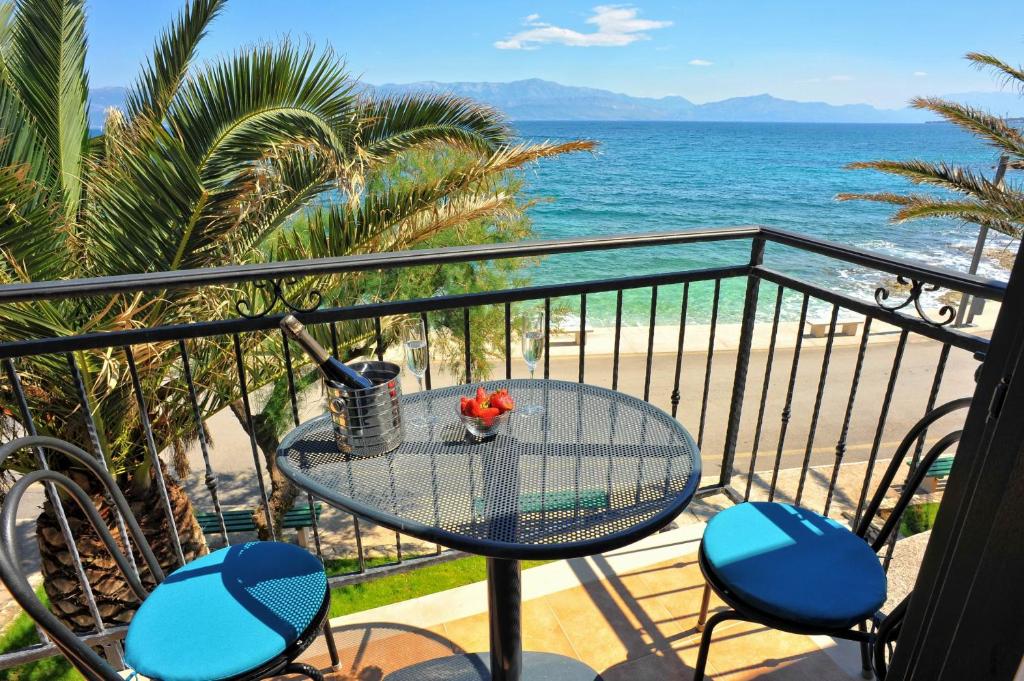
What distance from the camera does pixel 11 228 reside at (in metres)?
2.61

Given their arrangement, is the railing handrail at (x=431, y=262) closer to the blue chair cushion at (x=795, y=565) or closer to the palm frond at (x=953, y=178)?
the blue chair cushion at (x=795, y=565)

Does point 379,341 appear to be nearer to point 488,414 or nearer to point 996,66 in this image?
point 488,414

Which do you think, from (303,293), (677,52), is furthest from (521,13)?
(303,293)

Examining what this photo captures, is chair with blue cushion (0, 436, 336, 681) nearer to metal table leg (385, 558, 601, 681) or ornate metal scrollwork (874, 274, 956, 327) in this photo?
metal table leg (385, 558, 601, 681)

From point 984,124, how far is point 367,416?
8.06 metres

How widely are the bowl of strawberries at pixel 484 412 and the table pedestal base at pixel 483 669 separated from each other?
0.86 metres

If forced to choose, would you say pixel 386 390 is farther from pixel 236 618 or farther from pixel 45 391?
pixel 45 391

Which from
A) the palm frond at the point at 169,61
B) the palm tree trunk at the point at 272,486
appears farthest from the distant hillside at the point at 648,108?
the palm frond at the point at 169,61

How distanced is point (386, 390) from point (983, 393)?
109 cm

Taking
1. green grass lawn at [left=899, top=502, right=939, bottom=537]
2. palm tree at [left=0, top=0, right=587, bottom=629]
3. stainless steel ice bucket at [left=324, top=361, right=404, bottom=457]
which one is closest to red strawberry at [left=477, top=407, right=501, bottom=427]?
stainless steel ice bucket at [left=324, top=361, right=404, bottom=457]

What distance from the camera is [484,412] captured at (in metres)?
1.36

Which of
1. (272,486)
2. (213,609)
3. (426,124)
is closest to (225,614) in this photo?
(213,609)

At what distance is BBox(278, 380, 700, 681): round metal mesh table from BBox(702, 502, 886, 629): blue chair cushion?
34 centimetres

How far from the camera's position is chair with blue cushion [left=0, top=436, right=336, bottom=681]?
48.1 inches
